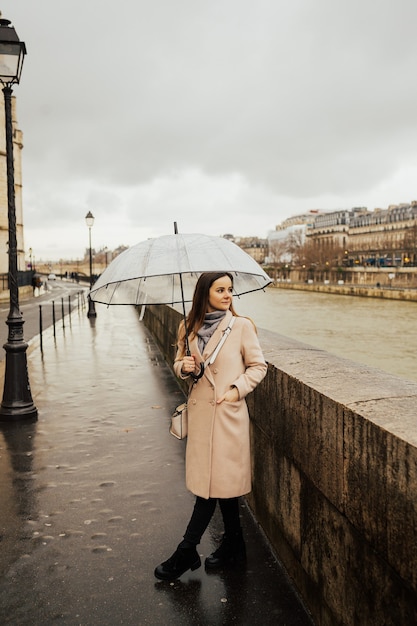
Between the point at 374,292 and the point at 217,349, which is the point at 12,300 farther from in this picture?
the point at 374,292

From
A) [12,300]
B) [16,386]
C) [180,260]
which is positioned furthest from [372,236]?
[180,260]

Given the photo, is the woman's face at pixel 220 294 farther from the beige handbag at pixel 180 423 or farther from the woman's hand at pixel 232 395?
the beige handbag at pixel 180 423

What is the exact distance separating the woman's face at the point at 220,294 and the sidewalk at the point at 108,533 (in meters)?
1.52

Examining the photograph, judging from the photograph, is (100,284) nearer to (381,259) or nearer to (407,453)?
(407,453)

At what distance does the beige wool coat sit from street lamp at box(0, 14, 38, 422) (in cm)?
436

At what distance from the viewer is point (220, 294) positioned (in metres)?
3.29

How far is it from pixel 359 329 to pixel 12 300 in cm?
3182

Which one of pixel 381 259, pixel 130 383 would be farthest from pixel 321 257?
pixel 130 383

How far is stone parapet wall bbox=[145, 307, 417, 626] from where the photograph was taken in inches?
83.3

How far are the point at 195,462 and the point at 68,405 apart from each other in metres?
5.06

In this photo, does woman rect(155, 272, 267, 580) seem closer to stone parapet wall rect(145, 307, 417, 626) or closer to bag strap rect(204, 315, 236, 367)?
bag strap rect(204, 315, 236, 367)

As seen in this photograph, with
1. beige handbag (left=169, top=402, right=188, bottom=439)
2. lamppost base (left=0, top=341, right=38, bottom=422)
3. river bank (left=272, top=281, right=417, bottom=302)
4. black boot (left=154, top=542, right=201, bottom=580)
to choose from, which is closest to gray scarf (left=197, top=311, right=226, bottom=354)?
beige handbag (left=169, top=402, right=188, bottom=439)

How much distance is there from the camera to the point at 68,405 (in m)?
7.96

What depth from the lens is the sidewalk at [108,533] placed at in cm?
299
